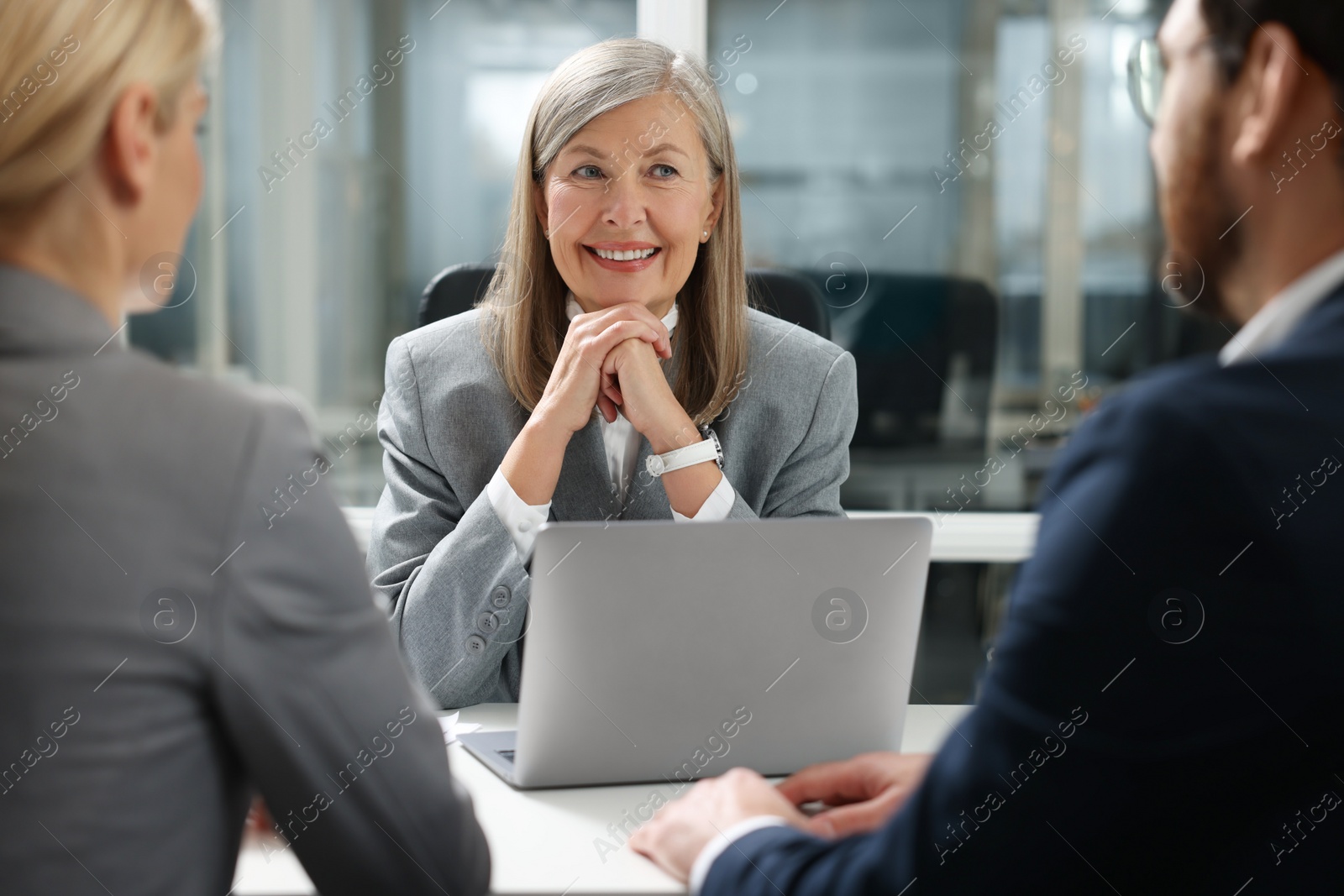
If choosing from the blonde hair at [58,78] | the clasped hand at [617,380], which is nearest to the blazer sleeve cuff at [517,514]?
the clasped hand at [617,380]

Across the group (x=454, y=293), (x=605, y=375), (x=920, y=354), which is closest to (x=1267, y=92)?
(x=605, y=375)

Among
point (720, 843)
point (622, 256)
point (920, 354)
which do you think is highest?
point (622, 256)

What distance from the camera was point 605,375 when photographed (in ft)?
5.61

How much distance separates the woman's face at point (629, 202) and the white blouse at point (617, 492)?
0.73 ft

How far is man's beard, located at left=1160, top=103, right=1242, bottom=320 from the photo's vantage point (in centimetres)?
79

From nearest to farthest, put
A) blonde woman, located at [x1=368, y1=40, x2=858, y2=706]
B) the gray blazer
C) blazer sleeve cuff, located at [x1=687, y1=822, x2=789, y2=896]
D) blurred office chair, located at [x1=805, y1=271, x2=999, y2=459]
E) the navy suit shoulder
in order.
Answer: the navy suit shoulder, blazer sleeve cuff, located at [x1=687, y1=822, x2=789, y2=896], the gray blazer, blonde woman, located at [x1=368, y1=40, x2=858, y2=706], blurred office chair, located at [x1=805, y1=271, x2=999, y2=459]

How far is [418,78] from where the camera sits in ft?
10.1

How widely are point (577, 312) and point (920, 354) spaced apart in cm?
136

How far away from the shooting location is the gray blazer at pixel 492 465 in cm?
150

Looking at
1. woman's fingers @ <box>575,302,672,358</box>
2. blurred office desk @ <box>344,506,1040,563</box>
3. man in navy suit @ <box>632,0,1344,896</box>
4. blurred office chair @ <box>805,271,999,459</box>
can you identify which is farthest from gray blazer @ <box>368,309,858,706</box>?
blurred office desk @ <box>344,506,1040,563</box>

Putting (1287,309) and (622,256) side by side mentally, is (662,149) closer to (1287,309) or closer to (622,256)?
(622,256)

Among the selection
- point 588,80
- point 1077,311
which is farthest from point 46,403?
point 1077,311

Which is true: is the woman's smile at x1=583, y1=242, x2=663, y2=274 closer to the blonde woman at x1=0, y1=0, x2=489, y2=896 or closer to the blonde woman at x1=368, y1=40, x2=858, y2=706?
the blonde woman at x1=368, y1=40, x2=858, y2=706

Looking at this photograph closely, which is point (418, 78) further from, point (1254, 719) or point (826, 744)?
point (1254, 719)
